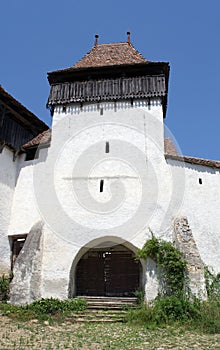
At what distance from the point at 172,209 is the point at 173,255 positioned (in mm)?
1979

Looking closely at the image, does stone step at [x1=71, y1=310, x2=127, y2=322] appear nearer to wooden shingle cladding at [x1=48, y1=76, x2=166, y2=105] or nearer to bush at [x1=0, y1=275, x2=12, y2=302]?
bush at [x1=0, y1=275, x2=12, y2=302]

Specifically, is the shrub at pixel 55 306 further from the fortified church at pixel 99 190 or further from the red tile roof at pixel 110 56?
the red tile roof at pixel 110 56

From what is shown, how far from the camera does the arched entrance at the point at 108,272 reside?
14.0 meters

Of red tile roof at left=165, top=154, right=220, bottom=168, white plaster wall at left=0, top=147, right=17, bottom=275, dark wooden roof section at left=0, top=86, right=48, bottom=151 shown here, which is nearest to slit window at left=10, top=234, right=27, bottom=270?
white plaster wall at left=0, top=147, right=17, bottom=275

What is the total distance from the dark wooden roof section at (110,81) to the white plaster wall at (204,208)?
3.49 m

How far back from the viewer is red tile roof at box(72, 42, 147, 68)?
1573cm

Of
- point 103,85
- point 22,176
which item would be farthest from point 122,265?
point 103,85

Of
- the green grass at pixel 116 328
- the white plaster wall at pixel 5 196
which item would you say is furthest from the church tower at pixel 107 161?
the white plaster wall at pixel 5 196

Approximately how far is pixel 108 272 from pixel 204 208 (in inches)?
189

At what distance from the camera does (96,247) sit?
13.9 metres

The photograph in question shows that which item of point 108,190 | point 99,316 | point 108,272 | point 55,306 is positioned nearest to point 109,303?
point 99,316

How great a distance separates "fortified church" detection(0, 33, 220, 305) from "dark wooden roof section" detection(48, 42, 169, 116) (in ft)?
0.15

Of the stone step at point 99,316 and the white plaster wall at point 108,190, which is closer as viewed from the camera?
the stone step at point 99,316

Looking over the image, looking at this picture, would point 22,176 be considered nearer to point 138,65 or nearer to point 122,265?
point 122,265
